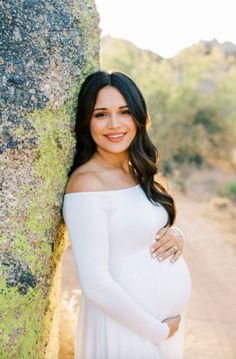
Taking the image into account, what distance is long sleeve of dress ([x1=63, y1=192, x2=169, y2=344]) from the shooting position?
2.24m

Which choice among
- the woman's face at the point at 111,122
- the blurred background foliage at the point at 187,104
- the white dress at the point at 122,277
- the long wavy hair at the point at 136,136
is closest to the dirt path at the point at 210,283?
the white dress at the point at 122,277

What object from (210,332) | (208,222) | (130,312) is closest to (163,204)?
(130,312)

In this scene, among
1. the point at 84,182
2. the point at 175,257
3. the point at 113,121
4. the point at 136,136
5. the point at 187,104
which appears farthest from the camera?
the point at 187,104

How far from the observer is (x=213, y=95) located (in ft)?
58.6

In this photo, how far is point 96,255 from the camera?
2.25 m

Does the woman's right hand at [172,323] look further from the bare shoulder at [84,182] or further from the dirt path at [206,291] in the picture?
the dirt path at [206,291]

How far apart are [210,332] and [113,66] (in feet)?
46.1

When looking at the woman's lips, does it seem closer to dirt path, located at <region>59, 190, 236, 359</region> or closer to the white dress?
the white dress

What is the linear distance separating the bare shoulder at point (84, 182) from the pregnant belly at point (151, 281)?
0.35 metres

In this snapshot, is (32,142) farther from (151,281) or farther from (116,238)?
(151,281)

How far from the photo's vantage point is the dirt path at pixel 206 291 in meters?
4.60

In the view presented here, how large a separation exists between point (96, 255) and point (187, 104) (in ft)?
48.8

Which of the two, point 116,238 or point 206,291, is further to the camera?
point 206,291

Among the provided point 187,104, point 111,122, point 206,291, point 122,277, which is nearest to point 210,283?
point 206,291
